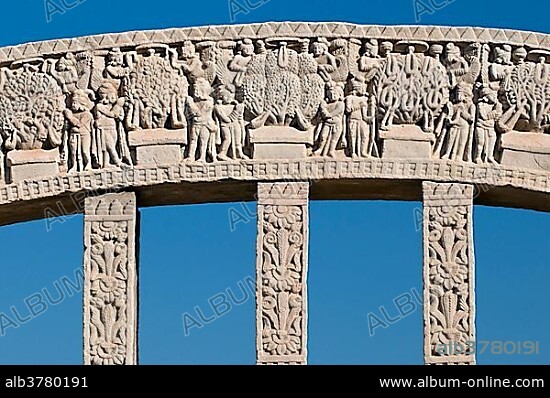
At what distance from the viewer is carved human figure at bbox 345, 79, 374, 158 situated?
1986 centimetres

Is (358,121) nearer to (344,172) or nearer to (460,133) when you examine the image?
(344,172)

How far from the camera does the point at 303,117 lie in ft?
65.4

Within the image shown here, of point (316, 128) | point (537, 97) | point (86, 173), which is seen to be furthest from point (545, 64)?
point (86, 173)

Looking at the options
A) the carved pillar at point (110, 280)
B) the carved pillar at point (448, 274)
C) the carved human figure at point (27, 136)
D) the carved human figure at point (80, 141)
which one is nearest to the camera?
the carved pillar at point (448, 274)

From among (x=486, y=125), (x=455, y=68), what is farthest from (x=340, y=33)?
(x=486, y=125)

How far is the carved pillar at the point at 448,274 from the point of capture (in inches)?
765

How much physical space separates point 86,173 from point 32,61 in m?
1.11

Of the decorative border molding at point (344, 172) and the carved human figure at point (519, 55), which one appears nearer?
the decorative border molding at point (344, 172)

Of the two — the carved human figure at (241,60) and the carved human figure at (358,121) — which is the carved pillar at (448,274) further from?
the carved human figure at (241,60)

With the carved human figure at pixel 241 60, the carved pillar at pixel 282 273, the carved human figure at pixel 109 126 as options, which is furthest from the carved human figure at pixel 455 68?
the carved human figure at pixel 109 126

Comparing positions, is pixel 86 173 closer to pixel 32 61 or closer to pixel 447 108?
pixel 32 61

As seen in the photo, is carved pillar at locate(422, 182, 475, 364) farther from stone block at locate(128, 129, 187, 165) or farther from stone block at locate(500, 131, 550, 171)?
stone block at locate(128, 129, 187, 165)

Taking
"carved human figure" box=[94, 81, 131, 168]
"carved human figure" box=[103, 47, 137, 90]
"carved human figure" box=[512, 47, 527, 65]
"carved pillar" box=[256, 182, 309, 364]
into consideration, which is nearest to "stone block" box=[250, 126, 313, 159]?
"carved pillar" box=[256, 182, 309, 364]

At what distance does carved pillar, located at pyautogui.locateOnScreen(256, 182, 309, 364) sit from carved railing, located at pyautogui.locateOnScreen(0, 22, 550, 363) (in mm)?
18
